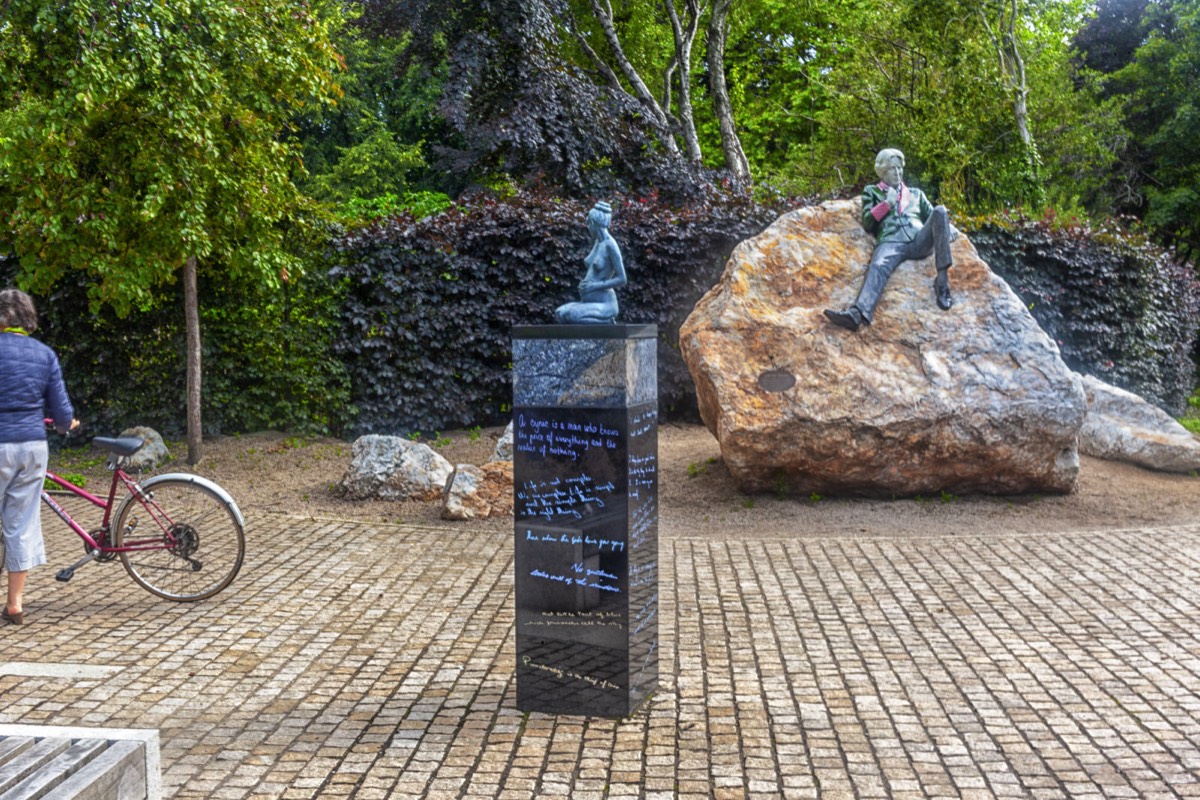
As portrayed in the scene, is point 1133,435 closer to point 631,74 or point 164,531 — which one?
point 164,531

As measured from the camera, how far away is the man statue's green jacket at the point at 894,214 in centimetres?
1052

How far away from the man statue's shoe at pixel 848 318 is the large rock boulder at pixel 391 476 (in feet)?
12.7

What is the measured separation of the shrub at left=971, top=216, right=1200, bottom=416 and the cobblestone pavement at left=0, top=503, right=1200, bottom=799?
6.76 metres

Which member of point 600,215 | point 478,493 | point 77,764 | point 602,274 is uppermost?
point 600,215

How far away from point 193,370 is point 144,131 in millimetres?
2636

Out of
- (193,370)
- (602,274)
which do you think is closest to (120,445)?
(602,274)

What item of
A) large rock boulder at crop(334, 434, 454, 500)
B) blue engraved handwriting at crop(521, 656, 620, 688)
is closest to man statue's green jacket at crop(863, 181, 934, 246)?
large rock boulder at crop(334, 434, 454, 500)

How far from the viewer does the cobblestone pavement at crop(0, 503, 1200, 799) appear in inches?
178

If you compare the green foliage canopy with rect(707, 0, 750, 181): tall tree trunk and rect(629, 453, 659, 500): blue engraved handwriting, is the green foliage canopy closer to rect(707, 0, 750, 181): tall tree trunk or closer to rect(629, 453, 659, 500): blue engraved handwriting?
rect(629, 453, 659, 500): blue engraved handwriting

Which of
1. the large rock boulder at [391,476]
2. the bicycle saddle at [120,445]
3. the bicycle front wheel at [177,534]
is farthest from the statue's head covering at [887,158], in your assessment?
the bicycle saddle at [120,445]

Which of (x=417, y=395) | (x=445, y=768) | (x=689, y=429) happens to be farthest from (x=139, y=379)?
(x=445, y=768)

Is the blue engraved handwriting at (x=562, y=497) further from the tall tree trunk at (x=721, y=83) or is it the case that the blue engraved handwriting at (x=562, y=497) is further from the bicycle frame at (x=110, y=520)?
the tall tree trunk at (x=721, y=83)

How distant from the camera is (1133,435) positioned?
11852mm

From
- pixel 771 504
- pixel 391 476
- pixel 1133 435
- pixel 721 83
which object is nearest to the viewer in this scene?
pixel 771 504
